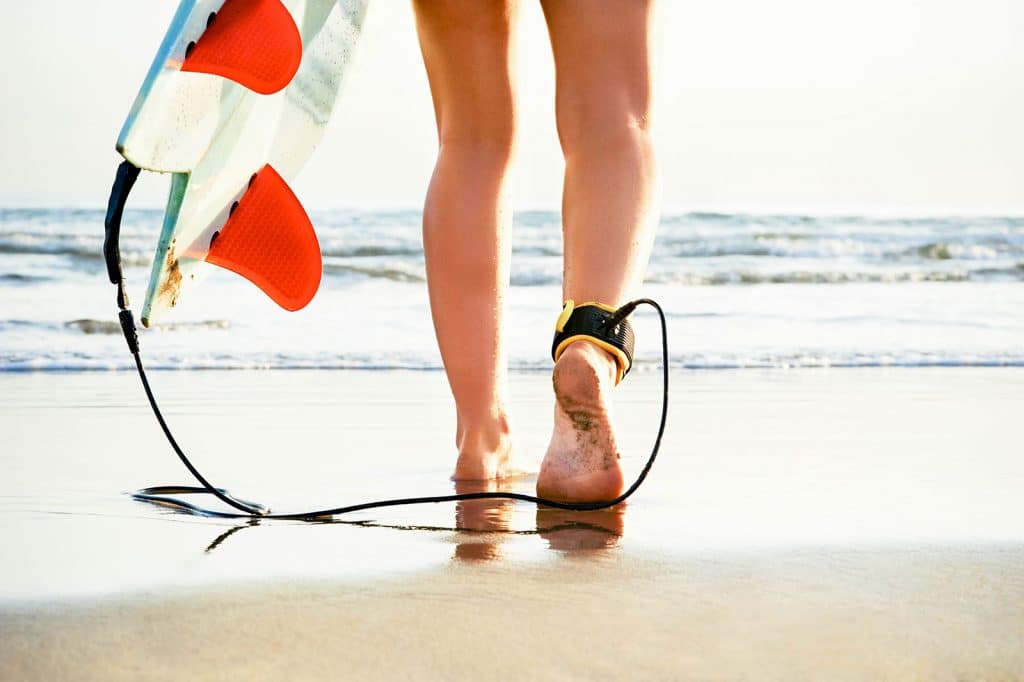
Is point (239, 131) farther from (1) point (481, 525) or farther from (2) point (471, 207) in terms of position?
(1) point (481, 525)

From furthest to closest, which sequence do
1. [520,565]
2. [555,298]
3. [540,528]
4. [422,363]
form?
[555,298] < [422,363] < [540,528] < [520,565]

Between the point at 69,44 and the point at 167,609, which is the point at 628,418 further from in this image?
the point at 69,44

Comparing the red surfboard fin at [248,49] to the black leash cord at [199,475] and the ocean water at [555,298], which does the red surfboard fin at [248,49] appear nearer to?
the black leash cord at [199,475]

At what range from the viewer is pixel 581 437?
1.42 metres

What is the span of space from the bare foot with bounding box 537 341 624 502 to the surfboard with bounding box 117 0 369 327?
359mm

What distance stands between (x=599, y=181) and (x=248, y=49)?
0.42 meters

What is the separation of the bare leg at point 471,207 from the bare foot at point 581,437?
285 millimetres

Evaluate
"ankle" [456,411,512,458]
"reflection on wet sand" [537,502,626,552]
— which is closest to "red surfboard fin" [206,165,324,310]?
"ankle" [456,411,512,458]

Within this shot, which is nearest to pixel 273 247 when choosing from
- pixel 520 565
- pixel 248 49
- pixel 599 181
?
pixel 248 49

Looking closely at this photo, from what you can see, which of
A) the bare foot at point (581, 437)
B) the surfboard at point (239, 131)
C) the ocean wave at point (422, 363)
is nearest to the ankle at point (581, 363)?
the bare foot at point (581, 437)

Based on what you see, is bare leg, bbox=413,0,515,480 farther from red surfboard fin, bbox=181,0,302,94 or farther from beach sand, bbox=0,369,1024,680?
red surfboard fin, bbox=181,0,302,94

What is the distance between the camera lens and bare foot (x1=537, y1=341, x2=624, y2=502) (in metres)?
1.41

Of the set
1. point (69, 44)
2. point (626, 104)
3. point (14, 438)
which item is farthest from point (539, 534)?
point (69, 44)

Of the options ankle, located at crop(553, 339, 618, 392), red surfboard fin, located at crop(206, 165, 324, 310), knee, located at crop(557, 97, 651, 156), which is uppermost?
knee, located at crop(557, 97, 651, 156)
